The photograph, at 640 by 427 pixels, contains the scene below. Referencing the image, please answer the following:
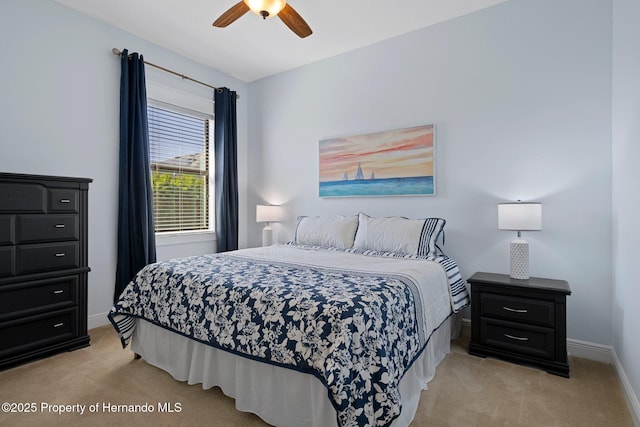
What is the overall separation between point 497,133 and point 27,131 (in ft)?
12.8

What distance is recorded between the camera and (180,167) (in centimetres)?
408

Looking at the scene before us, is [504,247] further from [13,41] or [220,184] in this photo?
[13,41]

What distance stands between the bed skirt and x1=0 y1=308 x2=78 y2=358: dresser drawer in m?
0.58

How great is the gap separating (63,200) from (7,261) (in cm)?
53

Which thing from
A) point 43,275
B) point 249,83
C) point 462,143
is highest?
point 249,83

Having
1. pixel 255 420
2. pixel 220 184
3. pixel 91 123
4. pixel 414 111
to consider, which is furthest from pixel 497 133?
pixel 91 123

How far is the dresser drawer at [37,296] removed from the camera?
2311 millimetres

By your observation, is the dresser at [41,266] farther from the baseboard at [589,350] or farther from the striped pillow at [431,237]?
the baseboard at [589,350]

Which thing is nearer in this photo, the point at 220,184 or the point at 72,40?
the point at 72,40

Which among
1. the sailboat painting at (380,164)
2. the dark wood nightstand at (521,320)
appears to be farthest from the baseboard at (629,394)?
the sailboat painting at (380,164)

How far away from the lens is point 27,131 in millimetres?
2756

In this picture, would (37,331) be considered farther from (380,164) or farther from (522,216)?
(522,216)

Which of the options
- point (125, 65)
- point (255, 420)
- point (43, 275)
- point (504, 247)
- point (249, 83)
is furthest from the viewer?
point (249, 83)

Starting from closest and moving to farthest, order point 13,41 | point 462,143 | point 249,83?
point 13,41
point 462,143
point 249,83
